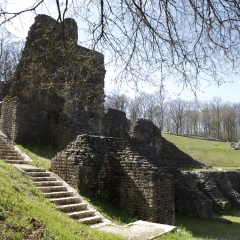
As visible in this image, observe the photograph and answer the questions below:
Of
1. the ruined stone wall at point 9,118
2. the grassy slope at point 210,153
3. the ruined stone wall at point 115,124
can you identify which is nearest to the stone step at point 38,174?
the ruined stone wall at point 9,118

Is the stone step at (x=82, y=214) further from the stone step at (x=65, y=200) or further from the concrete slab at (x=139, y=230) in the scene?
the concrete slab at (x=139, y=230)

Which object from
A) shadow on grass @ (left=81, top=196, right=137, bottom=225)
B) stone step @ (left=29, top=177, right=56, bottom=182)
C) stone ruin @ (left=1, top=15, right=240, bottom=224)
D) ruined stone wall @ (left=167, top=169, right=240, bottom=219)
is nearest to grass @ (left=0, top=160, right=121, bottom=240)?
stone step @ (left=29, top=177, right=56, bottom=182)

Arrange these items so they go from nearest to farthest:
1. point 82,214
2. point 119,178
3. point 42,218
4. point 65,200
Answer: point 42,218, point 82,214, point 65,200, point 119,178

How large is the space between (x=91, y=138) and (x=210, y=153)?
28.4 meters

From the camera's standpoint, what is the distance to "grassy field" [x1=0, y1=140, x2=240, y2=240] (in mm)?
5285

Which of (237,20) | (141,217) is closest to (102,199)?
(141,217)

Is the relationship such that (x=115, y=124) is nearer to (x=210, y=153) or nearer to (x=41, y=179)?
(x=41, y=179)

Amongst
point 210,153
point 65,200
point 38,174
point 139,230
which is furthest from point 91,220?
point 210,153

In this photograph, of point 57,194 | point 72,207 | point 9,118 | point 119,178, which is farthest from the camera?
point 9,118

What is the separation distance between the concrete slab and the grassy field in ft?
0.72

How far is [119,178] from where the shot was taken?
10.5 metres

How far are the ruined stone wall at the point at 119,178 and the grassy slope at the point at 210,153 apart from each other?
23.0 m

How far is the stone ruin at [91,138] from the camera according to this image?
954cm

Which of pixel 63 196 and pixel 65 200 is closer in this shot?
pixel 65 200
